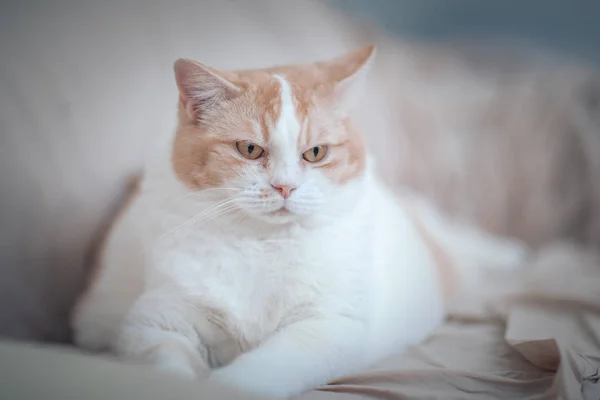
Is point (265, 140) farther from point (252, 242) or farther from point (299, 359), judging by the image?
point (299, 359)

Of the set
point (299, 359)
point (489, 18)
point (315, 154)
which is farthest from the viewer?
point (489, 18)

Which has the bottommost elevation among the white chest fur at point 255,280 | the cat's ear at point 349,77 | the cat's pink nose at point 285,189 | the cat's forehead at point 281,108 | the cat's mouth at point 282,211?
the white chest fur at point 255,280

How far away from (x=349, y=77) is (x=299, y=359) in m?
0.55

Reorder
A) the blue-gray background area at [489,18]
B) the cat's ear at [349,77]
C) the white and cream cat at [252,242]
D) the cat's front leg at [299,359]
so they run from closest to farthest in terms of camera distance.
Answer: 1. the cat's front leg at [299,359]
2. the white and cream cat at [252,242]
3. the cat's ear at [349,77]
4. the blue-gray background area at [489,18]

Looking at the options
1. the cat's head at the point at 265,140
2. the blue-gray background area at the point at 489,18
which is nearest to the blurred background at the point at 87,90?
the blue-gray background area at the point at 489,18

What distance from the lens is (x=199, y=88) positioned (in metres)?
1.01

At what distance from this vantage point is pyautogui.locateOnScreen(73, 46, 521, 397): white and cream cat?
994 millimetres

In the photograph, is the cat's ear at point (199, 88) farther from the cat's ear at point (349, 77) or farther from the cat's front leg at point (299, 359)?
the cat's front leg at point (299, 359)

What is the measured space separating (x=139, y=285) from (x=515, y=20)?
116cm

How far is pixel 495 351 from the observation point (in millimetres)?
1092

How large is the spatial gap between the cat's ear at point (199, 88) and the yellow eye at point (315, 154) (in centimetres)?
18

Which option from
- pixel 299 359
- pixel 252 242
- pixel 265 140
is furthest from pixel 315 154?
pixel 299 359

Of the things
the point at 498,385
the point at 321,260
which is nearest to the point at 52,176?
the point at 321,260

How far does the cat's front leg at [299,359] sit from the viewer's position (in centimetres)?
89
